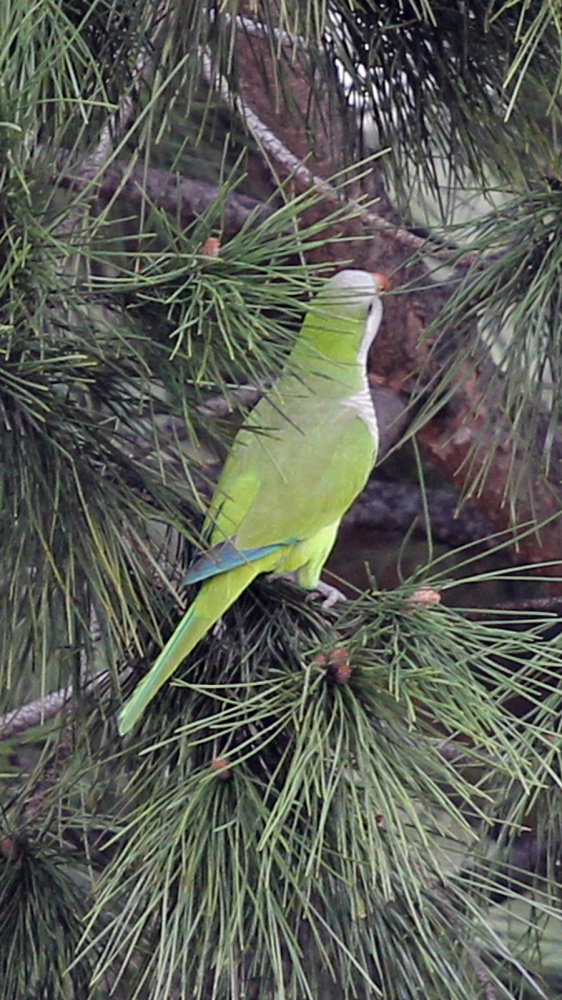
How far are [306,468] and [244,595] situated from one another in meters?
0.14

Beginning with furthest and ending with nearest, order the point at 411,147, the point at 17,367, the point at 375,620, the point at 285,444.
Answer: the point at 285,444 → the point at 411,147 → the point at 375,620 → the point at 17,367

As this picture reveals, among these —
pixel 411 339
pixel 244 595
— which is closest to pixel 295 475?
pixel 244 595

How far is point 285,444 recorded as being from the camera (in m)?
0.91

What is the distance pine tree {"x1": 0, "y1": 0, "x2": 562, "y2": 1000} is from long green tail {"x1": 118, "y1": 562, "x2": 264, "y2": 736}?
2 centimetres

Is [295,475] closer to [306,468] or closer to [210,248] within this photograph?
[306,468]

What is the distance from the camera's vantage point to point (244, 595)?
792 mm

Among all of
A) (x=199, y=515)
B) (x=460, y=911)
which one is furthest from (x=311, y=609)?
(x=460, y=911)

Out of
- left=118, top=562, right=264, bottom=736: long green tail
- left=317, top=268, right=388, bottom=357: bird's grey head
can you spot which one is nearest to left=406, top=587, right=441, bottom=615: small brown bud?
left=118, top=562, right=264, bottom=736: long green tail

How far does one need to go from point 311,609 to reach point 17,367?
0.27 meters

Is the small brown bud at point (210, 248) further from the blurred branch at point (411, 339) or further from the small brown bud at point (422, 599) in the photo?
the blurred branch at point (411, 339)

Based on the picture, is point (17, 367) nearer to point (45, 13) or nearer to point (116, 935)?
point (45, 13)

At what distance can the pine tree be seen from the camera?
1.89 ft

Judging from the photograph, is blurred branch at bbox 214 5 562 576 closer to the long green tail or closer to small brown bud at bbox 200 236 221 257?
the long green tail

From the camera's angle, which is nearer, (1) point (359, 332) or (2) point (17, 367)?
(2) point (17, 367)
